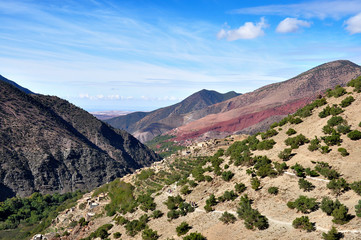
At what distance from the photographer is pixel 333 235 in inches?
750

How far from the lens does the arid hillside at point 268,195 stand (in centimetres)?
2314

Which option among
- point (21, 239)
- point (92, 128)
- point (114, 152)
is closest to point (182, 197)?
point (21, 239)

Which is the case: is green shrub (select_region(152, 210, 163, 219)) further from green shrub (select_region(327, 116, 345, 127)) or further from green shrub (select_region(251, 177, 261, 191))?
green shrub (select_region(327, 116, 345, 127))

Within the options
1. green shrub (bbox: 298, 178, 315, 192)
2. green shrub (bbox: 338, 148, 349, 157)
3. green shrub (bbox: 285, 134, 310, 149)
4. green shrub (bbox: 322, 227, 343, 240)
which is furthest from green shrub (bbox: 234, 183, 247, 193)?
green shrub (bbox: 322, 227, 343, 240)

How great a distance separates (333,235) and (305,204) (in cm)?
489

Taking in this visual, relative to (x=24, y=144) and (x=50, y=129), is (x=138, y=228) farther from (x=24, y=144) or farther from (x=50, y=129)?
(x=50, y=129)

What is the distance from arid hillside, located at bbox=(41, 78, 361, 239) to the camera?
23141mm

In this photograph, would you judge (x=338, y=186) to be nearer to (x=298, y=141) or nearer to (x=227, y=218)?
(x=227, y=218)

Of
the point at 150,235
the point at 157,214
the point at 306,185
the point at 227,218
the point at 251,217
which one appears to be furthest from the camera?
the point at 157,214

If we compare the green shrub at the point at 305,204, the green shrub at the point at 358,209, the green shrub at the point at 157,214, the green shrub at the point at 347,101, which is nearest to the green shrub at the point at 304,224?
the green shrub at the point at 305,204

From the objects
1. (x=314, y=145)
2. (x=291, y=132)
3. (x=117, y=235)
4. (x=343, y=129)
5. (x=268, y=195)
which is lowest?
(x=117, y=235)

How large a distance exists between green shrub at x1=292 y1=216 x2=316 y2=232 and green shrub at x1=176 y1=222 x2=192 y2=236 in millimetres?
12096

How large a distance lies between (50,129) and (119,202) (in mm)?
82695

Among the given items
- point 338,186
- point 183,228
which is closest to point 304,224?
point 338,186
